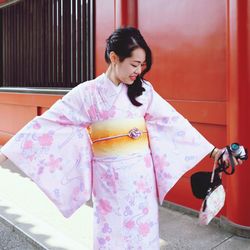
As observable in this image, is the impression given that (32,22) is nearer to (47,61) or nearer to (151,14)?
(47,61)

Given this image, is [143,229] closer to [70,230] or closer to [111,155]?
[111,155]

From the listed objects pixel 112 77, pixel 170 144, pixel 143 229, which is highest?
pixel 112 77

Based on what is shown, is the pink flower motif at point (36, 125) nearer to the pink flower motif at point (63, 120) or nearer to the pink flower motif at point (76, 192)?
the pink flower motif at point (63, 120)

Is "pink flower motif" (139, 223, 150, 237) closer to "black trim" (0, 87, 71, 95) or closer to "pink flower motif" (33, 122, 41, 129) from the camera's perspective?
"pink flower motif" (33, 122, 41, 129)

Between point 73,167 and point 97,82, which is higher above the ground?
point 97,82

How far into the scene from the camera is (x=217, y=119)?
354cm

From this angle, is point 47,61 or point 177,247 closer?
point 177,247

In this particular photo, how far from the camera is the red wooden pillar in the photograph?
312 centimetres

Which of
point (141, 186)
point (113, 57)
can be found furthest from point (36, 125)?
point (141, 186)

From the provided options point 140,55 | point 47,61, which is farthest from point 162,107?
point 47,61

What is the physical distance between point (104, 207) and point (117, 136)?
0.42m

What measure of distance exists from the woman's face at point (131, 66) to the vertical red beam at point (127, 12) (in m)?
2.36

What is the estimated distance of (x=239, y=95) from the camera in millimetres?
3156

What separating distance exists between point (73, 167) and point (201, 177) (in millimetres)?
781
